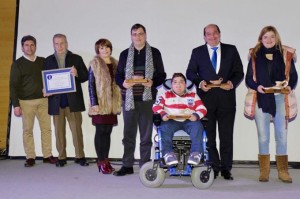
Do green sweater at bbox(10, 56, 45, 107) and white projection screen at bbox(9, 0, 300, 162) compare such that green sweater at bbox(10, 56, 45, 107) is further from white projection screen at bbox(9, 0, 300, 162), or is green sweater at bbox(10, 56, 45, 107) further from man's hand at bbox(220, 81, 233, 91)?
man's hand at bbox(220, 81, 233, 91)

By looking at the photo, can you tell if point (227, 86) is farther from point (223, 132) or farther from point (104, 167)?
point (104, 167)

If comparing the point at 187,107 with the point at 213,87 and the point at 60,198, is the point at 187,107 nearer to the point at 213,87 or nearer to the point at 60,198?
the point at 213,87

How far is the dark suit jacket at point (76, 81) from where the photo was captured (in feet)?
16.3

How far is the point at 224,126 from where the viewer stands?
4.20 m

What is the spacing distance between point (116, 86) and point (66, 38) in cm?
124

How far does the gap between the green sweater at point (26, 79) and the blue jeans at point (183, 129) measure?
190 cm

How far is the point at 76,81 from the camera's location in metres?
5.04

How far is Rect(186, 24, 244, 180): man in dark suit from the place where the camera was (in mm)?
4168

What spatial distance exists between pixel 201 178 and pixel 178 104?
78 cm

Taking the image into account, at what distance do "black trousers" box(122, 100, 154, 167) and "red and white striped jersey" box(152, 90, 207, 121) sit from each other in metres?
0.28

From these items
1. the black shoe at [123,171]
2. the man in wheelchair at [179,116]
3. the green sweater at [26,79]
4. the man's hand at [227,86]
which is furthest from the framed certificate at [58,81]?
the man's hand at [227,86]

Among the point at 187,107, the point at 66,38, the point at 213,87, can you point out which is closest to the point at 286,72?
the point at 213,87

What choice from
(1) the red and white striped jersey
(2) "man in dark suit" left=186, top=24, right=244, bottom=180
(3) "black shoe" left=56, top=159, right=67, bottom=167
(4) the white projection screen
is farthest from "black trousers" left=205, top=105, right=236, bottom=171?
(3) "black shoe" left=56, top=159, right=67, bottom=167

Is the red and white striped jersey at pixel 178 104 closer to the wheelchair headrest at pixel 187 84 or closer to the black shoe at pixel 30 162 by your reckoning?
the wheelchair headrest at pixel 187 84
